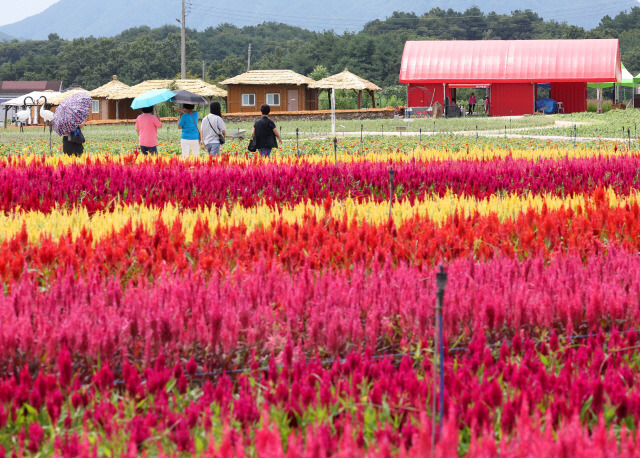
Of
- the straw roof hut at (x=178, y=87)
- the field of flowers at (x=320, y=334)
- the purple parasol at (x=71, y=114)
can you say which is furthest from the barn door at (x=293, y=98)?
the field of flowers at (x=320, y=334)

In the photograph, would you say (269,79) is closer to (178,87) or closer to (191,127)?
(178,87)

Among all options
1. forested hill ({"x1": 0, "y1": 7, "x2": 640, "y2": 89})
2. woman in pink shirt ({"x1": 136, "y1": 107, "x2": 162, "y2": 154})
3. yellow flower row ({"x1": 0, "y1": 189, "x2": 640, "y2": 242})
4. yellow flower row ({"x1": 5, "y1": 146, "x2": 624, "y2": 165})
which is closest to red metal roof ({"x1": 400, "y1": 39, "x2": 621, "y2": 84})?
forested hill ({"x1": 0, "y1": 7, "x2": 640, "y2": 89})

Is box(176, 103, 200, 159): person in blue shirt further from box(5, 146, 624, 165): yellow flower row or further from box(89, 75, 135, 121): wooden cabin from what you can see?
box(89, 75, 135, 121): wooden cabin

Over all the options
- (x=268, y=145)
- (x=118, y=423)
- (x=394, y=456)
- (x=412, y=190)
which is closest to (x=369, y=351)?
(x=394, y=456)

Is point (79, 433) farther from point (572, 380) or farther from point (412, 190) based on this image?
point (412, 190)

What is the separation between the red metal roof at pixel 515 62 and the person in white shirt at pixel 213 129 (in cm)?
3441

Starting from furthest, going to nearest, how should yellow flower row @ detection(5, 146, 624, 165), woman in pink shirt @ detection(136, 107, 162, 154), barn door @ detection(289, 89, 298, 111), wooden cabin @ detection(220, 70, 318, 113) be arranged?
barn door @ detection(289, 89, 298, 111) < wooden cabin @ detection(220, 70, 318, 113) < woman in pink shirt @ detection(136, 107, 162, 154) < yellow flower row @ detection(5, 146, 624, 165)

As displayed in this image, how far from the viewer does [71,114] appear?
12.3 m

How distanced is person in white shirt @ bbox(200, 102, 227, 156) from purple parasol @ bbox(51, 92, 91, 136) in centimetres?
177

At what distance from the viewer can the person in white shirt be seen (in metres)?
12.8

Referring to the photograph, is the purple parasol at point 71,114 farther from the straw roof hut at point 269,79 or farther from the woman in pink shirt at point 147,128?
the straw roof hut at point 269,79

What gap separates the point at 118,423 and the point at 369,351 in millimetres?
1146

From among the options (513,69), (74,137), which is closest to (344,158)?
(74,137)

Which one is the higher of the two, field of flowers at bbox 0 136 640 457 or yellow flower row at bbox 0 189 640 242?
yellow flower row at bbox 0 189 640 242
